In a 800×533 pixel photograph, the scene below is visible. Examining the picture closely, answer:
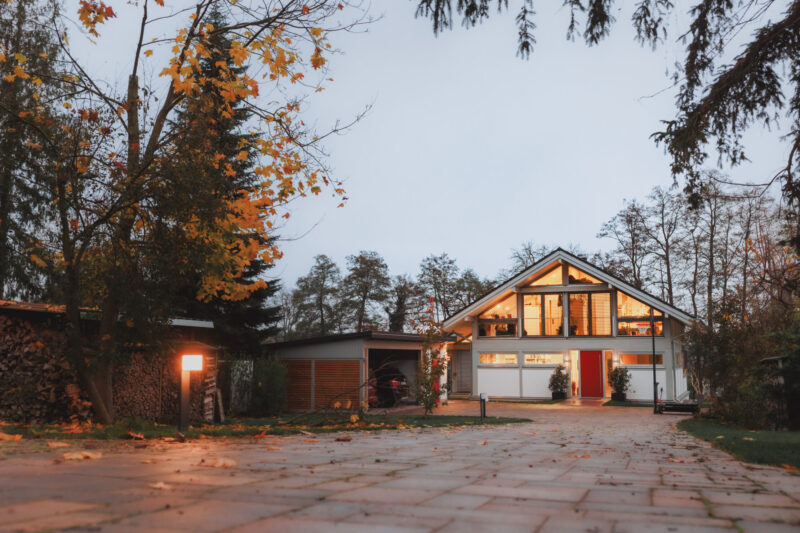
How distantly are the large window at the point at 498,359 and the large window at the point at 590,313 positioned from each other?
3.00 meters

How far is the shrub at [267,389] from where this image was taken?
18.3 m

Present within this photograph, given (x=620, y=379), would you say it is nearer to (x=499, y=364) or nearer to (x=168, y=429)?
(x=499, y=364)

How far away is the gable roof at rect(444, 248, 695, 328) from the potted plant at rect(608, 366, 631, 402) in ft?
10.6

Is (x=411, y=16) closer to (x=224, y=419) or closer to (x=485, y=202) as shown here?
(x=224, y=419)

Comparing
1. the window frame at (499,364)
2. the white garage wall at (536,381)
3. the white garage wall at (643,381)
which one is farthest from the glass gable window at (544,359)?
the white garage wall at (643,381)

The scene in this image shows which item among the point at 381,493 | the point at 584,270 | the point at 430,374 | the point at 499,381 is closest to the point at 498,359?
the point at 499,381

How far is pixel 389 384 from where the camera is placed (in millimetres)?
22406

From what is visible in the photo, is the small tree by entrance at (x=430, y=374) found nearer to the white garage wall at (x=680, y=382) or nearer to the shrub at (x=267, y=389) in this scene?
the shrub at (x=267, y=389)

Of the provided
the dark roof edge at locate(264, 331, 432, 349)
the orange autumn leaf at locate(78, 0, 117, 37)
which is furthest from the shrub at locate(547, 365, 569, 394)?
the orange autumn leaf at locate(78, 0, 117, 37)

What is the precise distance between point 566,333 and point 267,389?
52.6 feet

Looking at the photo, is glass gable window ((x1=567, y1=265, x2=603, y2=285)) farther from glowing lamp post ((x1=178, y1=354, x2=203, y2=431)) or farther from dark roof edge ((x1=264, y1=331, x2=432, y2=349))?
glowing lamp post ((x1=178, y1=354, x2=203, y2=431))

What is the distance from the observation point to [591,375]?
28922 mm

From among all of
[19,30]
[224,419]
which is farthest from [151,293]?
[19,30]

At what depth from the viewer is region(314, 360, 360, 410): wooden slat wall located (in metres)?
20.3
